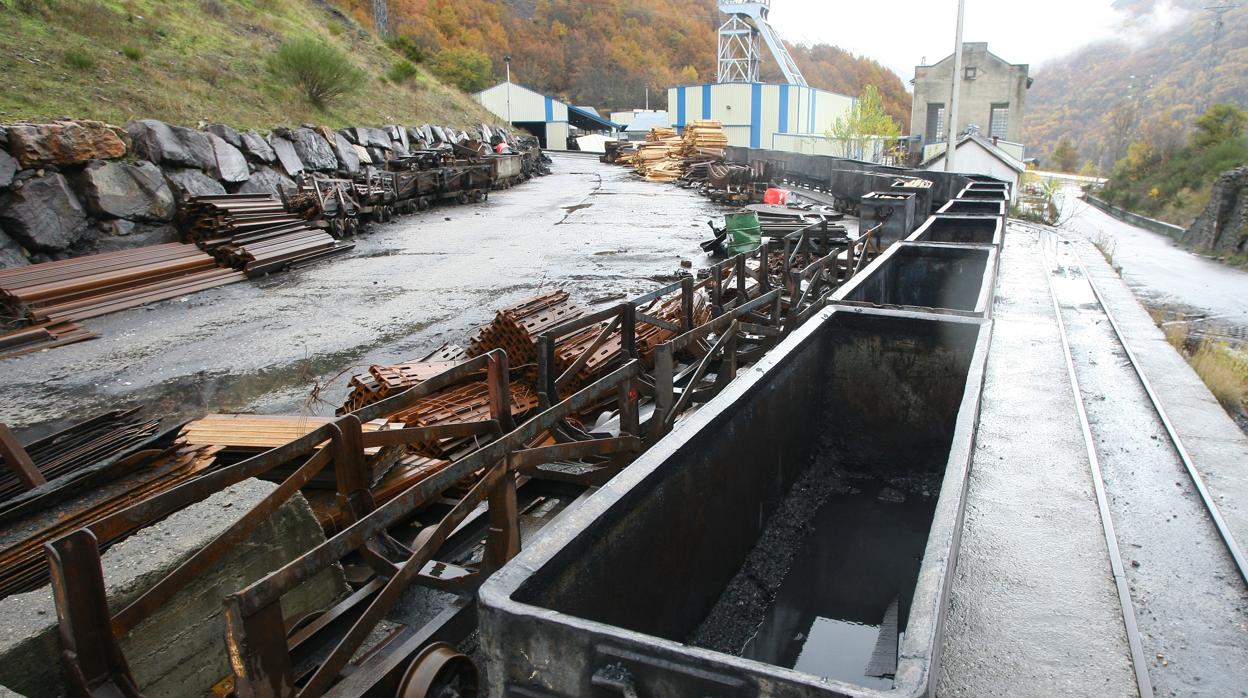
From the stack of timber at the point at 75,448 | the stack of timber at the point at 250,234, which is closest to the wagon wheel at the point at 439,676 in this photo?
the stack of timber at the point at 75,448

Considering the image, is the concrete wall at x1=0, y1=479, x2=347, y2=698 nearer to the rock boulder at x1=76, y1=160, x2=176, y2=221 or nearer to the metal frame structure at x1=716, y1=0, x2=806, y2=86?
the rock boulder at x1=76, y1=160, x2=176, y2=221

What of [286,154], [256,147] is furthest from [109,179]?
[286,154]

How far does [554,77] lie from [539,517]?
4122 inches

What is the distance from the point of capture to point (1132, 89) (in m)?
110

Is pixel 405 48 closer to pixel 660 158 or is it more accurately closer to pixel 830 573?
pixel 660 158

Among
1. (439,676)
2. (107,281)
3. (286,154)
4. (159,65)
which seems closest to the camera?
(439,676)

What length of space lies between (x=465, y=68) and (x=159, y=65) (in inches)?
2142

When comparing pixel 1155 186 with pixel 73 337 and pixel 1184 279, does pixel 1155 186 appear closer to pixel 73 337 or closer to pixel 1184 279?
pixel 1184 279

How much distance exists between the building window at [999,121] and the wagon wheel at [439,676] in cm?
6284

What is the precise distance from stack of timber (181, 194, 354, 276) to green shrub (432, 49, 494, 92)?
169ft

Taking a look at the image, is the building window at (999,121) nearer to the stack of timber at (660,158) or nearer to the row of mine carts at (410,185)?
the stack of timber at (660,158)

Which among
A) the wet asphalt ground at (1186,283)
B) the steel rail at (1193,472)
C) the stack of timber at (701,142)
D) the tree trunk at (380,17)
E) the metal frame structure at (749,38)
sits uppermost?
the metal frame structure at (749,38)

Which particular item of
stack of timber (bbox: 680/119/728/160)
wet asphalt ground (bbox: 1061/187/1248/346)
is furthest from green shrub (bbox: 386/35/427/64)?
wet asphalt ground (bbox: 1061/187/1248/346)

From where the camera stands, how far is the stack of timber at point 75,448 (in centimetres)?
459
